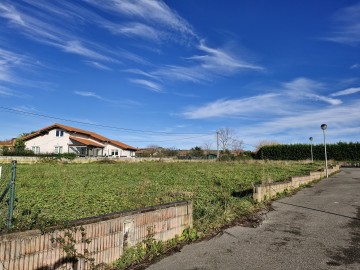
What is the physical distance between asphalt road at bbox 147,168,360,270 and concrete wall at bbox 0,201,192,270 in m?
0.57

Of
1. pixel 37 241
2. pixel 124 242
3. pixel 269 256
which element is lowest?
pixel 269 256

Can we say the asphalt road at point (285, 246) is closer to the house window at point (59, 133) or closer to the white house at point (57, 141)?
the white house at point (57, 141)

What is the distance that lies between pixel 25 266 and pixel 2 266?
0.25m

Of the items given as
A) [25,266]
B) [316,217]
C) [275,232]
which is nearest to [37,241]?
[25,266]

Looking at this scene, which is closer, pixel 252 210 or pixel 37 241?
pixel 37 241

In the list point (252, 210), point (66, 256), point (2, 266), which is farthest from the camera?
point (252, 210)

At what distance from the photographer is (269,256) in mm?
5059

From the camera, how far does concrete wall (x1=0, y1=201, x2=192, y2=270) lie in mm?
3477

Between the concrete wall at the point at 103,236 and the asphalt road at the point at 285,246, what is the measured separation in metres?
0.57

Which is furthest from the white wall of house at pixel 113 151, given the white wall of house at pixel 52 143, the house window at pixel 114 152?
the white wall of house at pixel 52 143

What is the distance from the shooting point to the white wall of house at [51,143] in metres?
49.9

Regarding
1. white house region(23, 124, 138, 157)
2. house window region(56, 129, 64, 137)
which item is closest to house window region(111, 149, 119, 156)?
white house region(23, 124, 138, 157)

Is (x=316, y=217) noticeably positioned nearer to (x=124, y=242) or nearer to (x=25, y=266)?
(x=124, y=242)

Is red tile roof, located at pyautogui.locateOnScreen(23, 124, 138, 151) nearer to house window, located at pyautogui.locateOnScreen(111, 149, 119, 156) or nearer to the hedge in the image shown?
house window, located at pyautogui.locateOnScreen(111, 149, 119, 156)
